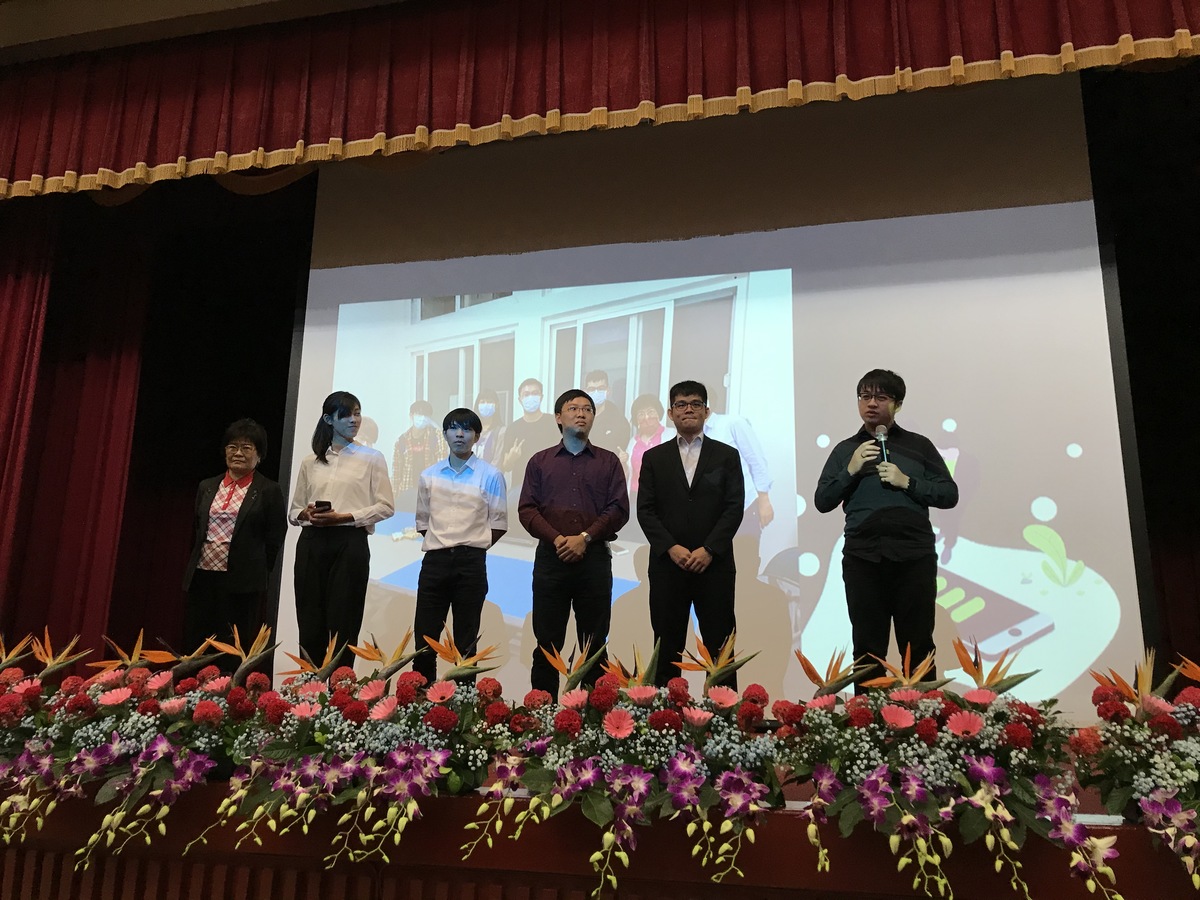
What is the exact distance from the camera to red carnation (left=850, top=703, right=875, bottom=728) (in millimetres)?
1476

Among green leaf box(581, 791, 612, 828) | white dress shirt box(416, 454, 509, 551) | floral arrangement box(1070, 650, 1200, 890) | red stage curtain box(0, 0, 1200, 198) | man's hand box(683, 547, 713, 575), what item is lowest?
green leaf box(581, 791, 612, 828)

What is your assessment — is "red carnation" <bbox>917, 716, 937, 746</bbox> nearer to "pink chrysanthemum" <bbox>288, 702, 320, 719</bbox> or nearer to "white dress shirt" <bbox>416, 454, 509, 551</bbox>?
"pink chrysanthemum" <bbox>288, 702, 320, 719</bbox>

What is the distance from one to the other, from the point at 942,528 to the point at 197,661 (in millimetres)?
2305

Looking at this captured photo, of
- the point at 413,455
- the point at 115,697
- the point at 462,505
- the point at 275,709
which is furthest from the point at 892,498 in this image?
the point at 115,697

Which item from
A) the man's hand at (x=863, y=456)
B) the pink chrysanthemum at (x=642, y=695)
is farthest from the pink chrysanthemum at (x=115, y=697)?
the man's hand at (x=863, y=456)

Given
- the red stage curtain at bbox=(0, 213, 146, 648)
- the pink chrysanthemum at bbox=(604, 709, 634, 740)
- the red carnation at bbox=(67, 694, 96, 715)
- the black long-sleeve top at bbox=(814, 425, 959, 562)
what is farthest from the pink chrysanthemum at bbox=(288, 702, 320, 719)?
the red stage curtain at bbox=(0, 213, 146, 648)

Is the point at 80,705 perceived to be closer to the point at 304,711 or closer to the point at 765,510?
the point at 304,711

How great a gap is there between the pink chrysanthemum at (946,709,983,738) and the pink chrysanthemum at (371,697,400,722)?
99 cm

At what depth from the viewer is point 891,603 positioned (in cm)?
249

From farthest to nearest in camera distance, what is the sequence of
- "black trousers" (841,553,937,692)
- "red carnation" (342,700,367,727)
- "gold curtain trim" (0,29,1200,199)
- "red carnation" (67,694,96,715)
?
1. "black trousers" (841,553,937,692)
2. "gold curtain trim" (0,29,1200,199)
3. "red carnation" (67,694,96,715)
4. "red carnation" (342,700,367,727)

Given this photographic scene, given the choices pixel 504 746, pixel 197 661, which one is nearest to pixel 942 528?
pixel 504 746

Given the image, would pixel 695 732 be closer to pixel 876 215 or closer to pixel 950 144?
pixel 876 215

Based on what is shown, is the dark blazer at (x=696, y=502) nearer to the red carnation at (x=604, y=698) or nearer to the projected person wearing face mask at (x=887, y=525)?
the projected person wearing face mask at (x=887, y=525)

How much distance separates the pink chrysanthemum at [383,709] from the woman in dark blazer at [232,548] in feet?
4.85
